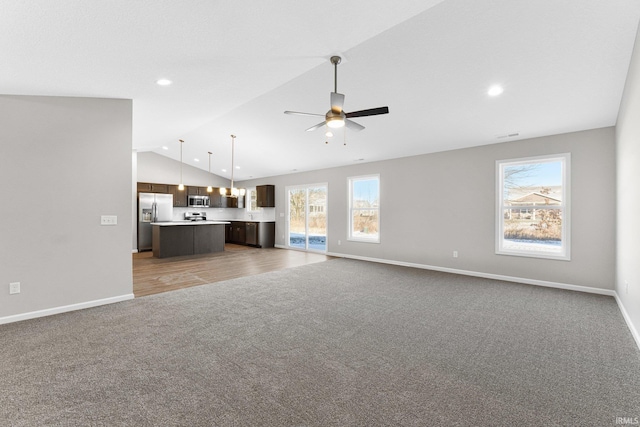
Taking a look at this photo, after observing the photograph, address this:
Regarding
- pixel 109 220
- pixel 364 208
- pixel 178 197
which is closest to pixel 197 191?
pixel 178 197

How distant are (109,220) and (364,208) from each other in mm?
5418

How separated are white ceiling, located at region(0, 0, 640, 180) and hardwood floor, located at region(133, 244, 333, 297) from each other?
9.13 ft

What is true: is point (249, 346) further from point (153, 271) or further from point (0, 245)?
point (153, 271)

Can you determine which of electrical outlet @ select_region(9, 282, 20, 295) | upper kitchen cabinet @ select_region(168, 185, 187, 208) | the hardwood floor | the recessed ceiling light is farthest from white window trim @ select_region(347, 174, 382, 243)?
electrical outlet @ select_region(9, 282, 20, 295)

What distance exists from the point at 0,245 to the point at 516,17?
5712mm

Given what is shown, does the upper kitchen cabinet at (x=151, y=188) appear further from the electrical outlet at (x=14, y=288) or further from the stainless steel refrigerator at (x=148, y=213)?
the electrical outlet at (x=14, y=288)

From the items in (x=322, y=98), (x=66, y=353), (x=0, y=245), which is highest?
(x=322, y=98)

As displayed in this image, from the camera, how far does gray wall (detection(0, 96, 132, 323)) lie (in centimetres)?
321

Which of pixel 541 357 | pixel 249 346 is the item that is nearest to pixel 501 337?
pixel 541 357

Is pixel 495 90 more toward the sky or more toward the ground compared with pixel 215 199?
more toward the sky

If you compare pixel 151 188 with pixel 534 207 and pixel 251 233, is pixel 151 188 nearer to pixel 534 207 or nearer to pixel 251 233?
pixel 251 233

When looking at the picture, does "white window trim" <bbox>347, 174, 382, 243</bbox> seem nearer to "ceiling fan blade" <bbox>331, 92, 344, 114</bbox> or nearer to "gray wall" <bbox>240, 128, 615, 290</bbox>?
"gray wall" <bbox>240, 128, 615, 290</bbox>

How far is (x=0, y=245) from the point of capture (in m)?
3.13

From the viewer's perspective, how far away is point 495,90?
3805 millimetres
